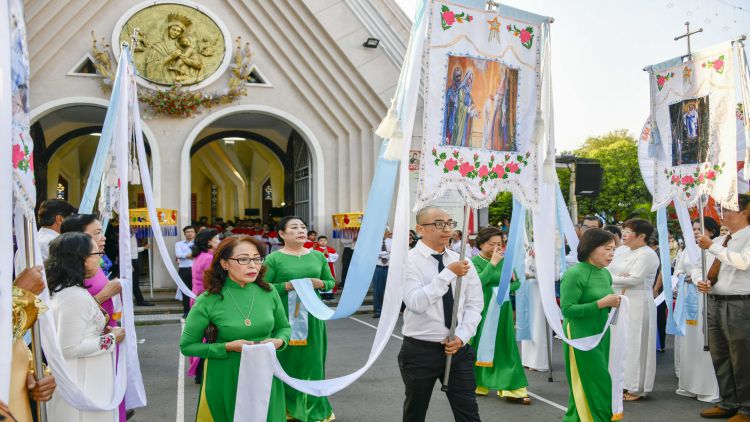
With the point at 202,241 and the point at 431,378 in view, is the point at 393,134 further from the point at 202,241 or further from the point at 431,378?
the point at 202,241

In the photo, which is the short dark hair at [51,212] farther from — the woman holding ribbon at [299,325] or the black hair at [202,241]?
the black hair at [202,241]

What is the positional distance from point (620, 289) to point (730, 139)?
6.26 feet

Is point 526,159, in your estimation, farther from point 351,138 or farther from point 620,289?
point 351,138

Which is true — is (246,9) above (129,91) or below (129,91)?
above

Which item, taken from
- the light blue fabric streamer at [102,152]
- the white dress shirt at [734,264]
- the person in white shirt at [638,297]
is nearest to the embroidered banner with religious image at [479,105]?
the white dress shirt at [734,264]

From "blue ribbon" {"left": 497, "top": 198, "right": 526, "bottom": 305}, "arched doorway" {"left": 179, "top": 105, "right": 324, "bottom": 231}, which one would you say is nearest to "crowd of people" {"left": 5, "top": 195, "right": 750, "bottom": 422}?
"blue ribbon" {"left": 497, "top": 198, "right": 526, "bottom": 305}

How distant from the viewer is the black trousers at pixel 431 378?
4250 millimetres

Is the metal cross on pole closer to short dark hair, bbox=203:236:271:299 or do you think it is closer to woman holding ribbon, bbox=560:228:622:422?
woman holding ribbon, bbox=560:228:622:422

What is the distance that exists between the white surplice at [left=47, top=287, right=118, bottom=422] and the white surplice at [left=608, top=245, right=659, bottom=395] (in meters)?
5.12

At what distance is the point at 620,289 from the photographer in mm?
6969

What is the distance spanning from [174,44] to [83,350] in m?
12.6

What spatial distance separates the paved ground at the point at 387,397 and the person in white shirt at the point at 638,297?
9.9 inches

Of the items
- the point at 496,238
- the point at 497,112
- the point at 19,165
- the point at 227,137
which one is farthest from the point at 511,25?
the point at 227,137

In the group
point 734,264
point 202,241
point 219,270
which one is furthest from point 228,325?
point 734,264
